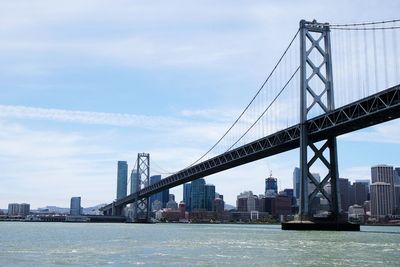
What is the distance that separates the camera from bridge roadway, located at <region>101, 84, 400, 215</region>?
46.0 metres

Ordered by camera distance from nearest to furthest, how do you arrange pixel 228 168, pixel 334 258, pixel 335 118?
1. pixel 334 258
2. pixel 335 118
3. pixel 228 168

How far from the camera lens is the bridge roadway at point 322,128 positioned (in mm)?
46000

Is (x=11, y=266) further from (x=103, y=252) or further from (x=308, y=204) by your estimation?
(x=308, y=204)

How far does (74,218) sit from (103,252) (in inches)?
5972

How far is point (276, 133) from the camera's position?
6119cm

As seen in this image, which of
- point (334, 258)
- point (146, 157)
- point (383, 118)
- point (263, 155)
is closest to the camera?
point (334, 258)

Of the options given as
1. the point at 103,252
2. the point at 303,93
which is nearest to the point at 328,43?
the point at 303,93

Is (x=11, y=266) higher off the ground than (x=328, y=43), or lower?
lower

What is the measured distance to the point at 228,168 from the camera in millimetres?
75000

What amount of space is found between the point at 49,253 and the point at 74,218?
15185 centimetres

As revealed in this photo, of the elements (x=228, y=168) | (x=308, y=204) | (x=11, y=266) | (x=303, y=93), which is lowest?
(x=11, y=266)

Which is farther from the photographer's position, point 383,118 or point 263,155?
point 263,155

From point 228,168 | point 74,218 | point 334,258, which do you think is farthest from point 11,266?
point 74,218

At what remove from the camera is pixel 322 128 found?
54.4 meters
